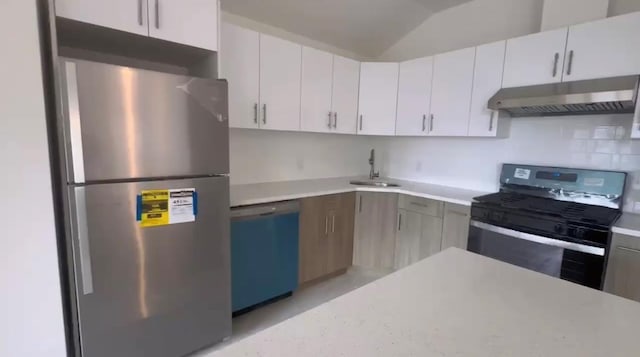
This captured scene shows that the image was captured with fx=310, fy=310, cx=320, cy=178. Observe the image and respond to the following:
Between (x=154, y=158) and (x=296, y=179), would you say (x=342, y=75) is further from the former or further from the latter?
(x=154, y=158)

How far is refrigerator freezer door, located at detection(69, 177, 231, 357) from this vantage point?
144 cm

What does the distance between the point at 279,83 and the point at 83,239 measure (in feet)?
5.69

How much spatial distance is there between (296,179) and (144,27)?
1923 mm

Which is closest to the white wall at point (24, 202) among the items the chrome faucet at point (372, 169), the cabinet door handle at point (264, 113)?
the cabinet door handle at point (264, 113)

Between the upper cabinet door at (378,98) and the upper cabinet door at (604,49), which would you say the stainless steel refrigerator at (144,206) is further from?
the upper cabinet door at (604,49)

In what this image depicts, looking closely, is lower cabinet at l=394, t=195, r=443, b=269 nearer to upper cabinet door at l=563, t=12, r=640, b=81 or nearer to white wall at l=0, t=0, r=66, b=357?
upper cabinet door at l=563, t=12, r=640, b=81

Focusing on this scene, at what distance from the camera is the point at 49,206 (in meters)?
1.36

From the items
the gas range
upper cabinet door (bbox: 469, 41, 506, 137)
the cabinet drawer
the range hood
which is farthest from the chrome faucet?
the range hood

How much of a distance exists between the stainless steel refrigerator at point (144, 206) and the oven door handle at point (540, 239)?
1.86 metres

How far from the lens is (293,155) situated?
10.4ft

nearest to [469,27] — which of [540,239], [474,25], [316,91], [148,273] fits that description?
[474,25]

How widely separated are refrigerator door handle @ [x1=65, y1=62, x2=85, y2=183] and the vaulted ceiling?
1.46m

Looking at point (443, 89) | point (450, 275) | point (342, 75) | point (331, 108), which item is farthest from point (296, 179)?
point (450, 275)

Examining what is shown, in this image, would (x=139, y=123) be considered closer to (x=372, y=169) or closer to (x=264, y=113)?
(x=264, y=113)
